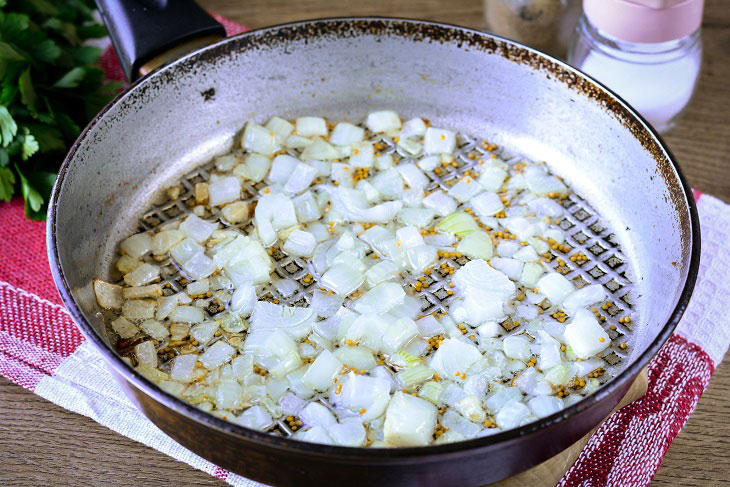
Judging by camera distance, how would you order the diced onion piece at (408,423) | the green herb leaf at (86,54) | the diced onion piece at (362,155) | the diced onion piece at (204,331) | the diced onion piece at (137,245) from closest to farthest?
the diced onion piece at (408,423) → the diced onion piece at (204,331) → the diced onion piece at (137,245) → the diced onion piece at (362,155) → the green herb leaf at (86,54)

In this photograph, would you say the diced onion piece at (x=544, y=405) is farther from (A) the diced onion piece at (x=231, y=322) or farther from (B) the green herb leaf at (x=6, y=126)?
(B) the green herb leaf at (x=6, y=126)

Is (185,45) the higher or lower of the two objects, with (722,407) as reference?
higher

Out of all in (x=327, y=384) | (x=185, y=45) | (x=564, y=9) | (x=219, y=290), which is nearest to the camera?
(x=327, y=384)

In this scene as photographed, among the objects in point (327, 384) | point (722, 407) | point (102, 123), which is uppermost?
point (102, 123)

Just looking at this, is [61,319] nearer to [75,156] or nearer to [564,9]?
[75,156]

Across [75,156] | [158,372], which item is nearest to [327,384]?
[158,372]

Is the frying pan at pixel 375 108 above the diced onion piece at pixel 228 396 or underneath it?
above

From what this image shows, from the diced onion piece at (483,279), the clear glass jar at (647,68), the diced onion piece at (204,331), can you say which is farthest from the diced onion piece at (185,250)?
the clear glass jar at (647,68)
